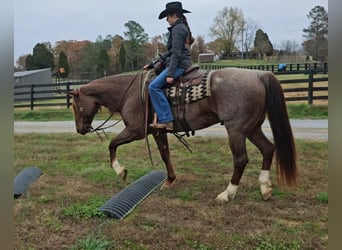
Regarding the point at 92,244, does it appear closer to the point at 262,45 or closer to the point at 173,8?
the point at 173,8

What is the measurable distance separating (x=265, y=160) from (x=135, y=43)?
45.0ft

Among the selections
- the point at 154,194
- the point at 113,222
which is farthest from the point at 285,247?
the point at 154,194

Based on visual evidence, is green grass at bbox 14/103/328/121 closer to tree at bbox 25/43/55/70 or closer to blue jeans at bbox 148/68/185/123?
tree at bbox 25/43/55/70

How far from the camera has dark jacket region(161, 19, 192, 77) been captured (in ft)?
11.6

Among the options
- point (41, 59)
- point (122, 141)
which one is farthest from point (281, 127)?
point (41, 59)

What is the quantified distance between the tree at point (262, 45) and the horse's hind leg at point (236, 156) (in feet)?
31.3

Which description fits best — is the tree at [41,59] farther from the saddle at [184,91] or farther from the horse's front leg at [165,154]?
the saddle at [184,91]

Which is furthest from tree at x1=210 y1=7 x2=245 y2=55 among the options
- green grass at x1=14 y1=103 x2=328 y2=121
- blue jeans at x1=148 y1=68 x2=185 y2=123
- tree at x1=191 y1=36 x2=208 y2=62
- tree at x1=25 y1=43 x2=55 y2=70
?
tree at x1=25 y1=43 x2=55 y2=70

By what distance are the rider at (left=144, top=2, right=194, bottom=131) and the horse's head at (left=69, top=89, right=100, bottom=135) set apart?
937 mm

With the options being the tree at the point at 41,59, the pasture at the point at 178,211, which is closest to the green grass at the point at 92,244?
the pasture at the point at 178,211

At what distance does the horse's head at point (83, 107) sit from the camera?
4.24 m

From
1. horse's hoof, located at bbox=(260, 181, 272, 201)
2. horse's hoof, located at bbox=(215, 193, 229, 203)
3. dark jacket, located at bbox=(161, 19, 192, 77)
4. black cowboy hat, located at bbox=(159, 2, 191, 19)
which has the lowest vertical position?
horse's hoof, located at bbox=(215, 193, 229, 203)

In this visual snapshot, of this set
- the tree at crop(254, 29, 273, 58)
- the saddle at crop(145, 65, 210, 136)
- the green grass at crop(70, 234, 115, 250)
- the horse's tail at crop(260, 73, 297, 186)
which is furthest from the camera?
the tree at crop(254, 29, 273, 58)

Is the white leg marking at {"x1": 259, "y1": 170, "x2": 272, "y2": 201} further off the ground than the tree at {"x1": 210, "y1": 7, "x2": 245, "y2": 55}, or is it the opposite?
the tree at {"x1": 210, "y1": 7, "x2": 245, "y2": 55}
